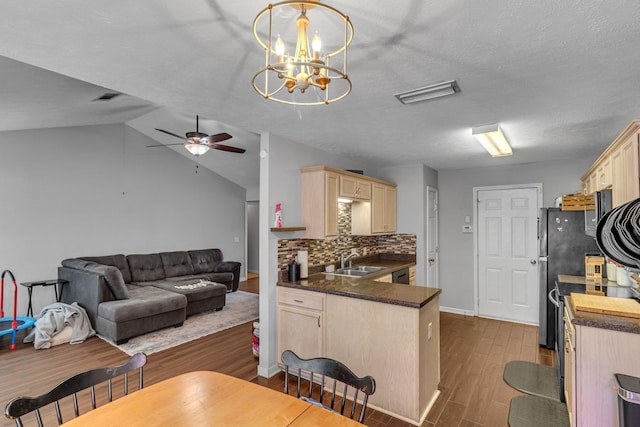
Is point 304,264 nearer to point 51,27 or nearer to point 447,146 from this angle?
point 447,146

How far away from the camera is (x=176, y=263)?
260 inches

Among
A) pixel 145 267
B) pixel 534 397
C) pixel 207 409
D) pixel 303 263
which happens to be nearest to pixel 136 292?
pixel 145 267

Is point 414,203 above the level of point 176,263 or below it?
above

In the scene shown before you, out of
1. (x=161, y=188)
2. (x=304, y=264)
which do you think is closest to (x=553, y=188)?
(x=304, y=264)

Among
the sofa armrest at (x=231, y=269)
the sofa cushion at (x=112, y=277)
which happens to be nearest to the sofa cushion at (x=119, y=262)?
the sofa cushion at (x=112, y=277)

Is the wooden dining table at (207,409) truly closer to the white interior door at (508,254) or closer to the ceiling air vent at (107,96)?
the ceiling air vent at (107,96)

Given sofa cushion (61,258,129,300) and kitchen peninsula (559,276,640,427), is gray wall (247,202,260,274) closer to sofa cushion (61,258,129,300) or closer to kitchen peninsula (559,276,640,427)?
sofa cushion (61,258,129,300)

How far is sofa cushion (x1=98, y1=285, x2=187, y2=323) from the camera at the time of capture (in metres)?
3.97

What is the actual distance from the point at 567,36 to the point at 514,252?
13.5ft

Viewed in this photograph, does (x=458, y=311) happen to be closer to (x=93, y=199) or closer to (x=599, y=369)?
(x=599, y=369)

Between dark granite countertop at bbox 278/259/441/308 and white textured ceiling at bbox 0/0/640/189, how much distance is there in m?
1.51

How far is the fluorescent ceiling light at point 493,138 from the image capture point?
9.65ft

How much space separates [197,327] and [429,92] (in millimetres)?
4310

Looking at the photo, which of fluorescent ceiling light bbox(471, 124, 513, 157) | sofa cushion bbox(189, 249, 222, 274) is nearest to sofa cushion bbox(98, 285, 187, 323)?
sofa cushion bbox(189, 249, 222, 274)
